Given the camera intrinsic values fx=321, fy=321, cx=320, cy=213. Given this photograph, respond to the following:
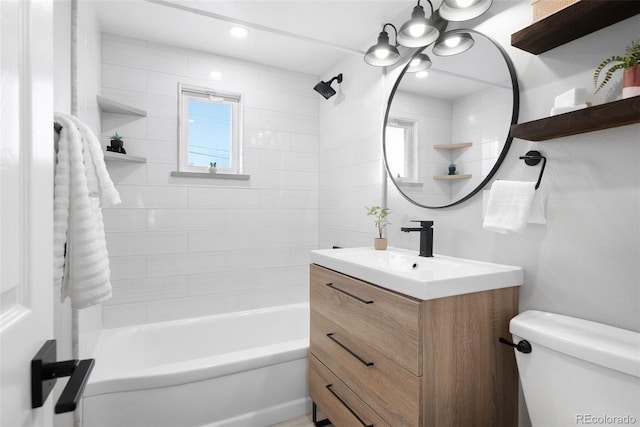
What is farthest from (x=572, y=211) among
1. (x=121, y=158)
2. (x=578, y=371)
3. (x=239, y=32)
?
(x=121, y=158)

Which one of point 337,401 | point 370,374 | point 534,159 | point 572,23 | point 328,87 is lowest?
point 337,401

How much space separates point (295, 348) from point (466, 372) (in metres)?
1.02

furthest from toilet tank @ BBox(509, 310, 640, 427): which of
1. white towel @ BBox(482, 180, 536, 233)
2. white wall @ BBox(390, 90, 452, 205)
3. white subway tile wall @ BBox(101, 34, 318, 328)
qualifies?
white subway tile wall @ BBox(101, 34, 318, 328)

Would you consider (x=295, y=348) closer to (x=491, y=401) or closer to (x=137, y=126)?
(x=491, y=401)

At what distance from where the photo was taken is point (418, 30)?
1553 mm

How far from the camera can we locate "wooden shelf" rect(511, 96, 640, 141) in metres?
0.90

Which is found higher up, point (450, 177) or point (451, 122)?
point (451, 122)

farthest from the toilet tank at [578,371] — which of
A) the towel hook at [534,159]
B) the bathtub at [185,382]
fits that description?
the bathtub at [185,382]

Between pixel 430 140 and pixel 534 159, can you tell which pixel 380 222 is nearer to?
pixel 430 140

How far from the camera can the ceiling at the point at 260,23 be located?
193cm

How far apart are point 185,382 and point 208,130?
6.15 feet

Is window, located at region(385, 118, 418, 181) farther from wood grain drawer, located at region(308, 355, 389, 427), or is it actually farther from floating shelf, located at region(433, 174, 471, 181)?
wood grain drawer, located at region(308, 355, 389, 427)

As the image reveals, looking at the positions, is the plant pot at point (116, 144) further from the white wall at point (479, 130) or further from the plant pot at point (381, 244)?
the white wall at point (479, 130)

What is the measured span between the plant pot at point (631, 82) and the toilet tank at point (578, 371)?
0.71 meters
